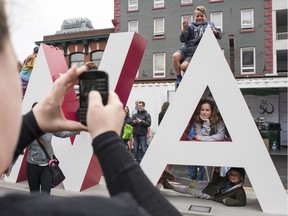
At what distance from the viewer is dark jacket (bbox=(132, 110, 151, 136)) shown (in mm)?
8621

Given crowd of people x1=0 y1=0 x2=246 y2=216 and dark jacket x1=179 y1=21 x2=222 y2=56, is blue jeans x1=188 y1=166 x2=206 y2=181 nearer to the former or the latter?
dark jacket x1=179 y1=21 x2=222 y2=56

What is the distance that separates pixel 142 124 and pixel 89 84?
24.7 feet

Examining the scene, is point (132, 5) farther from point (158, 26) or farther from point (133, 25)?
point (158, 26)

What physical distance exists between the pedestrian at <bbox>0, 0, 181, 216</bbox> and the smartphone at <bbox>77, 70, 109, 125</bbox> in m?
0.03

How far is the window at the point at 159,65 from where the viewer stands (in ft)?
72.2

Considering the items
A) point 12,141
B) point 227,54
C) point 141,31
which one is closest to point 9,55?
point 12,141

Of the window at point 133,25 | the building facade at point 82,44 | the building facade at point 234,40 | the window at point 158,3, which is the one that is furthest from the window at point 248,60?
the building facade at point 82,44

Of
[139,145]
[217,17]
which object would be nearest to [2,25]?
[139,145]

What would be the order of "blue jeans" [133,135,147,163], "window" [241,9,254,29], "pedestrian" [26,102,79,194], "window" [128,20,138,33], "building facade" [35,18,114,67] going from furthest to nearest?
"building facade" [35,18,114,67]
"window" [128,20,138,33]
"window" [241,9,254,29]
"blue jeans" [133,135,147,163]
"pedestrian" [26,102,79,194]

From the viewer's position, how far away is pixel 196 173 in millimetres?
5426

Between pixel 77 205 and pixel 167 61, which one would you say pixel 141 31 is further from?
pixel 77 205

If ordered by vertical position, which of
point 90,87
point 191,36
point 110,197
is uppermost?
point 191,36

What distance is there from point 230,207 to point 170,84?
12575mm

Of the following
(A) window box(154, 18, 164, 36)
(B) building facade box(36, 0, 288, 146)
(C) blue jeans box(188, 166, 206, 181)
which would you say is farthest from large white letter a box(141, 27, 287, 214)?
(A) window box(154, 18, 164, 36)
